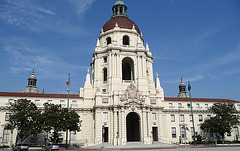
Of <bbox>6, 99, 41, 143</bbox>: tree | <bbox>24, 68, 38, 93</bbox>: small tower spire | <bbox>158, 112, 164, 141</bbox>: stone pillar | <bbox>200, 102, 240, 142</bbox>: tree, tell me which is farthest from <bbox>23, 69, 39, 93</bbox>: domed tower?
<bbox>200, 102, 240, 142</bbox>: tree

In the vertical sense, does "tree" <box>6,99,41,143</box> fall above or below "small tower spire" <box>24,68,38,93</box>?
below

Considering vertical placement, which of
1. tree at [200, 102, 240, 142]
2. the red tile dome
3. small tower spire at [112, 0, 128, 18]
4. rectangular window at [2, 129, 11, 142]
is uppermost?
small tower spire at [112, 0, 128, 18]

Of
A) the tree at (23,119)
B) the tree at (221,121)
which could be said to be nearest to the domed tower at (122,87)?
the tree at (221,121)

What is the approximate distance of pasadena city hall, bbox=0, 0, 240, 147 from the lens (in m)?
51.1

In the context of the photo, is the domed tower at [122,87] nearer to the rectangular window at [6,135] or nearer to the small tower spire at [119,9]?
the small tower spire at [119,9]

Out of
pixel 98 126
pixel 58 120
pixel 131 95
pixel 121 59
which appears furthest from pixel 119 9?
pixel 58 120

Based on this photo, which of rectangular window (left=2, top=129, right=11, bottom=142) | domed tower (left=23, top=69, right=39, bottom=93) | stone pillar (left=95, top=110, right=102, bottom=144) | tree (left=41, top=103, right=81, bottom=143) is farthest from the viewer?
domed tower (left=23, top=69, right=39, bottom=93)

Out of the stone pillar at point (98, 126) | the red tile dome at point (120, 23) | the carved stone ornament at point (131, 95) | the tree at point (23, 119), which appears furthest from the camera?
the red tile dome at point (120, 23)

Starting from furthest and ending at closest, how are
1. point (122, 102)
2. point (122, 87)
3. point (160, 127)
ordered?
point (122, 87) < point (160, 127) < point (122, 102)

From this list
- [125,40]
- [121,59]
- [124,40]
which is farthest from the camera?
[125,40]

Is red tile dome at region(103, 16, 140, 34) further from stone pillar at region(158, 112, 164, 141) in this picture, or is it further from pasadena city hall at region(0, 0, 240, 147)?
stone pillar at region(158, 112, 164, 141)

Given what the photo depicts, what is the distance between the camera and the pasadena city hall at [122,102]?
51094 millimetres

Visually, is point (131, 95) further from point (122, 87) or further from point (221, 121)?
point (221, 121)

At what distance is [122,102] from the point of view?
51.6 metres
